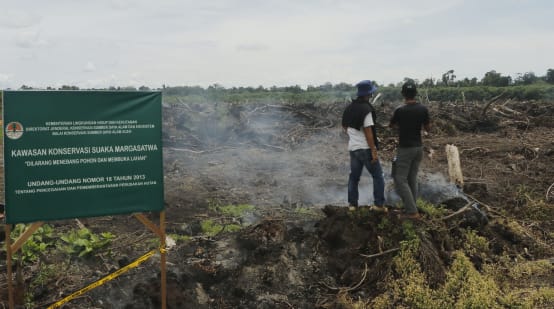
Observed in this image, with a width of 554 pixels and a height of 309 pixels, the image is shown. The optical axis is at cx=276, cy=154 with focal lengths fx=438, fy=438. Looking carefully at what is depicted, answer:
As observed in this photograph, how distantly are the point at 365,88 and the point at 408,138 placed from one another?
2.76 ft

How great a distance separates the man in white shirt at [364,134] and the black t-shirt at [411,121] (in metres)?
0.35

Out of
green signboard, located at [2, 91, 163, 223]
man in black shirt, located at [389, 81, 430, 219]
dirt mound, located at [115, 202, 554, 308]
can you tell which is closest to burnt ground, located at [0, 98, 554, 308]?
dirt mound, located at [115, 202, 554, 308]

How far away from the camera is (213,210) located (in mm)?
7801

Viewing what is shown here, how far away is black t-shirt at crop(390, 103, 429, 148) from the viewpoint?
18.0ft

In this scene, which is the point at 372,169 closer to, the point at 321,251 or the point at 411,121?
the point at 411,121

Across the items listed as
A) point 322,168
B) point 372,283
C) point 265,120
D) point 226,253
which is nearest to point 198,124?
point 265,120

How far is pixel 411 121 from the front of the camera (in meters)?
5.50

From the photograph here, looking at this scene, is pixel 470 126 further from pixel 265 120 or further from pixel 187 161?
pixel 187 161

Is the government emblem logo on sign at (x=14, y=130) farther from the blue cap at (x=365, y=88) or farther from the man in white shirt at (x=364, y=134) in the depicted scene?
the blue cap at (x=365, y=88)

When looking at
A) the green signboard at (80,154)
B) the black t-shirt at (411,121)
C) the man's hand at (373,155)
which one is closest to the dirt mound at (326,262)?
the man's hand at (373,155)

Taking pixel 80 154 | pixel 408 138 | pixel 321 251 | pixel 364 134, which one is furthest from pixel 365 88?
pixel 80 154

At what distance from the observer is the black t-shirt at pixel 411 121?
549 cm

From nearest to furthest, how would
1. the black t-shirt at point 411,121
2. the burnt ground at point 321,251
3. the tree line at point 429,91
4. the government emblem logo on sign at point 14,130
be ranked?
the government emblem logo on sign at point 14,130 < the burnt ground at point 321,251 < the black t-shirt at point 411,121 < the tree line at point 429,91

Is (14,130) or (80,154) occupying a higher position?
(14,130)
